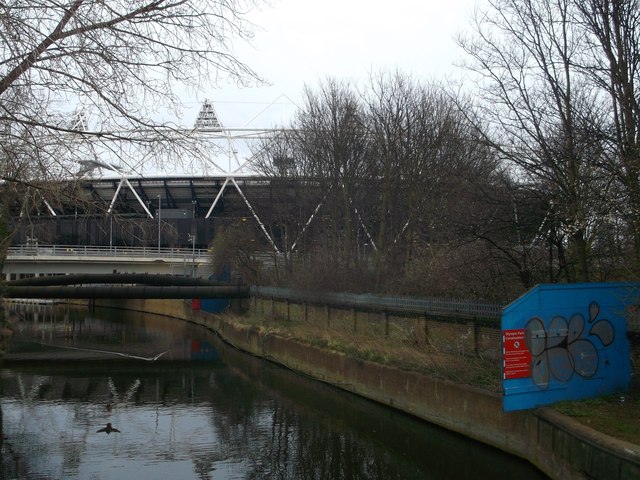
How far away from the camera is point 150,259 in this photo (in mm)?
56438

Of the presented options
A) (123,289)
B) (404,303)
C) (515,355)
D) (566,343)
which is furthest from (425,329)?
(123,289)

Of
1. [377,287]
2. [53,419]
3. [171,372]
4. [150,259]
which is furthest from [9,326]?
[150,259]

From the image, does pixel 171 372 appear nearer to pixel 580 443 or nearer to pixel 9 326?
pixel 9 326

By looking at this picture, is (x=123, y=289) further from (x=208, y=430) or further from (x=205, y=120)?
(x=205, y=120)

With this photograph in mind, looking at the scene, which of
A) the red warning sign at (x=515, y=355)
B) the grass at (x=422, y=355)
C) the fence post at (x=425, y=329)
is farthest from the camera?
the fence post at (x=425, y=329)

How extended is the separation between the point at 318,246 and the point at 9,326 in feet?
51.6

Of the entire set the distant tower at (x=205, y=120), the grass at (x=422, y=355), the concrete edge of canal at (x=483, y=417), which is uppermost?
the distant tower at (x=205, y=120)

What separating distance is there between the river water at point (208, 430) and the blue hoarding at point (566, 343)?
177 cm

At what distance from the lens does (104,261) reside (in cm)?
5272

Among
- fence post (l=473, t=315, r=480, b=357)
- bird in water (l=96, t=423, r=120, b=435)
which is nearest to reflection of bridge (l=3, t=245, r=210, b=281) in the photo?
bird in water (l=96, t=423, r=120, b=435)

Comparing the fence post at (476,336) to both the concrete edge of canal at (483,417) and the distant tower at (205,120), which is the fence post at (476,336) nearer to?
the concrete edge of canal at (483,417)

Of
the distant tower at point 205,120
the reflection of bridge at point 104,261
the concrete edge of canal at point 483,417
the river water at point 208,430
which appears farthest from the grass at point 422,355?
the reflection of bridge at point 104,261

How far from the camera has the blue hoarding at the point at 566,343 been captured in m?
11.4

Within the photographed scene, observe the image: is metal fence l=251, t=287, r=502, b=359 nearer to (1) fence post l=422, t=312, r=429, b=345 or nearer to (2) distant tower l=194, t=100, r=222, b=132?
(1) fence post l=422, t=312, r=429, b=345
